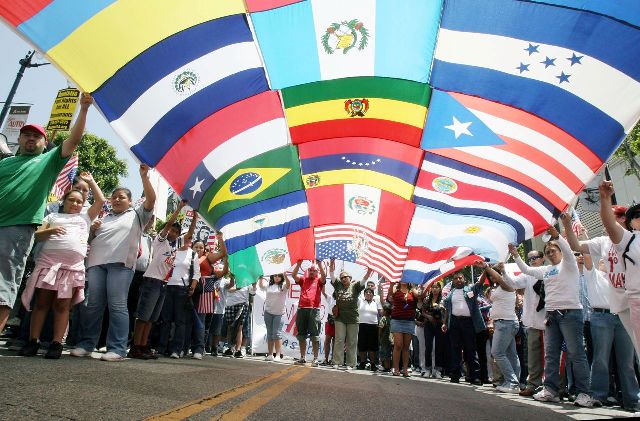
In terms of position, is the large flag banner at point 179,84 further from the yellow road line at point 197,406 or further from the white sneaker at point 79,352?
the yellow road line at point 197,406

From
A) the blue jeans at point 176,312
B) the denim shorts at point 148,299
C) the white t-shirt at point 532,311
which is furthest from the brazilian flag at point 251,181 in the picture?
the white t-shirt at point 532,311

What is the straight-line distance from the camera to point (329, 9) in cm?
595

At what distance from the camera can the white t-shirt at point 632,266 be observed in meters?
4.14

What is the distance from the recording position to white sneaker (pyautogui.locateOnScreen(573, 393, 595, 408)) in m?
5.57

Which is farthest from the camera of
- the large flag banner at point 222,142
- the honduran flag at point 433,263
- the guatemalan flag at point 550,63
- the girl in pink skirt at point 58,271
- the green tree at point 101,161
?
the green tree at point 101,161

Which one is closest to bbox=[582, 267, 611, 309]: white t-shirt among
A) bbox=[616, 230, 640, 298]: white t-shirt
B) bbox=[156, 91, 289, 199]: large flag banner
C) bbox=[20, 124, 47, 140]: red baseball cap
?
bbox=[616, 230, 640, 298]: white t-shirt

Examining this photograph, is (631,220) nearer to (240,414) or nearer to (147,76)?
(240,414)

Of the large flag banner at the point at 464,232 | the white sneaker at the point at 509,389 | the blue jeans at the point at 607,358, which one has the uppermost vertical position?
the large flag banner at the point at 464,232

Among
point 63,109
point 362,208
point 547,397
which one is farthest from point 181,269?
point 547,397

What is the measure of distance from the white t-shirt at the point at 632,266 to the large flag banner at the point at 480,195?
3952mm

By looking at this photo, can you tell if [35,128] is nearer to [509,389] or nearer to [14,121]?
[509,389]

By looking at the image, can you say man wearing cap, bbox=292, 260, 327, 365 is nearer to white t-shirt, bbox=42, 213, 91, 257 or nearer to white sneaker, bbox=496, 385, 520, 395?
white sneaker, bbox=496, 385, 520, 395

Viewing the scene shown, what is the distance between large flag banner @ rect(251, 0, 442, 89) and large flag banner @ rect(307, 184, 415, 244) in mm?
3753

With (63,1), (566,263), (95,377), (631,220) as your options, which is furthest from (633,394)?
(63,1)
